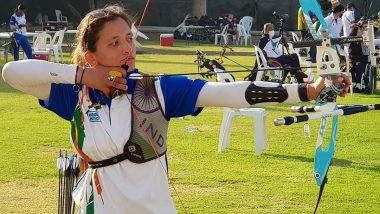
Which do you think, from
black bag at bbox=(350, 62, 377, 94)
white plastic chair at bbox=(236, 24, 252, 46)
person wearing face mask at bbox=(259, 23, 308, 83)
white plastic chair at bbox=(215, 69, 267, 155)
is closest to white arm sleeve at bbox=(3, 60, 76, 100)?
white plastic chair at bbox=(215, 69, 267, 155)

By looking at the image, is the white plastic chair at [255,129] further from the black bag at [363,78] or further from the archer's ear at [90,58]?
the black bag at [363,78]

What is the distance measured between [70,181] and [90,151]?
4.77 feet

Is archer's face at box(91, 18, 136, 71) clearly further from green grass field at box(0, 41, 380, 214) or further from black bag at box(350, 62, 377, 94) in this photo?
black bag at box(350, 62, 377, 94)

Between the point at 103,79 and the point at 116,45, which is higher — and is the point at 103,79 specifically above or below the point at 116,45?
below

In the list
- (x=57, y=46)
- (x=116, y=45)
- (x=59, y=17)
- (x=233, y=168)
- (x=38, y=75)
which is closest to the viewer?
(x=116, y=45)

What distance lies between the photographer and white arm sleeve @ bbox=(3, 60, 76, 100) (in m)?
3.09

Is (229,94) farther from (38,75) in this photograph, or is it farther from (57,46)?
(57,46)

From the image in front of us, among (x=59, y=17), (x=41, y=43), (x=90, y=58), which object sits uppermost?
(x=90, y=58)

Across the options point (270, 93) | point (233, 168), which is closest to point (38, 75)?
point (270, 93)

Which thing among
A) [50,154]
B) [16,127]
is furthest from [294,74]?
[50,154]

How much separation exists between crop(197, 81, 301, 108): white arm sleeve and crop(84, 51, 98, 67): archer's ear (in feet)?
1.41

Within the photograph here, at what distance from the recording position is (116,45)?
303cm

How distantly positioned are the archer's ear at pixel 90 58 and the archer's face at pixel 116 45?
0.04m

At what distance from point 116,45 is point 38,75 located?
1.16ft
